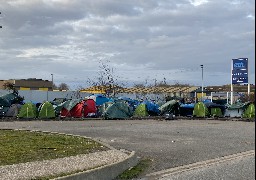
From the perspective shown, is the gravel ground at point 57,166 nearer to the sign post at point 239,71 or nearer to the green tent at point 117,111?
the green tent at point 117,111

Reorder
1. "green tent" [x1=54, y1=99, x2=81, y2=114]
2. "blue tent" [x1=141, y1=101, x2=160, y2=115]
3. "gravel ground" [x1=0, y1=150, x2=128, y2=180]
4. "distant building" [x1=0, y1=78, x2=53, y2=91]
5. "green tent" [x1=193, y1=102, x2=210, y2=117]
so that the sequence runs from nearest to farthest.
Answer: "gravel ground" [x1=0, y1=150, x2=128, y2=180] < "green tent" [x1=54, y1=99, x2=81, y2=114] < "green tent" [x1=193, y1=102, x2=210, y2=117] < "blue tent" [x1=141, y1=101, x2=160, y2=115] < "distant building" [x1=0, y1=78, x2=53, y2=91]

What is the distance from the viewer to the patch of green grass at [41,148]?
1055 cm

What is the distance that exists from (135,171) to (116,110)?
22113mm

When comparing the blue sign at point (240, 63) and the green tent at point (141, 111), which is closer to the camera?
the green tent at point (141, 111)

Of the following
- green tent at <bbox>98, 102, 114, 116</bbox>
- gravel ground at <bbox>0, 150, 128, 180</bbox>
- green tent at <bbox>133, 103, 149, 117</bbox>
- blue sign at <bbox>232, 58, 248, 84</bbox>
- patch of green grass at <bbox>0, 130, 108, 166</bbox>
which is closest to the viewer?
gravel ground at <bbox>0, 150, 128, 180</bbox>

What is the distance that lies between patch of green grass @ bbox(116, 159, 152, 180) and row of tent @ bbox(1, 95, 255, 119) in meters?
20.2

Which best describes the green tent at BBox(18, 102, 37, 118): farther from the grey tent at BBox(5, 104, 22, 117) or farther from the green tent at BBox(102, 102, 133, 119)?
the green tent at BBox(102, 102, 133, 119)

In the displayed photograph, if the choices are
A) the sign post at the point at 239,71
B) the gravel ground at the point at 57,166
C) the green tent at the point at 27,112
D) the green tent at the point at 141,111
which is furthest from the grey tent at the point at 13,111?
the gravel ground at the point at 57,166

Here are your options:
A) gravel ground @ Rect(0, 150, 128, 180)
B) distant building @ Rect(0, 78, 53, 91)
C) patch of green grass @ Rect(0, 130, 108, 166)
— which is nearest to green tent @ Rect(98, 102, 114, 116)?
patch of green grass @ Rect(0, 130, 108, 166)

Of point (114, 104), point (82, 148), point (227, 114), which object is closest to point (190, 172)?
point (82, 148)

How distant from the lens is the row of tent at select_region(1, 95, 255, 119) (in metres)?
30.7

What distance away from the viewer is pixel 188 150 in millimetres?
13500

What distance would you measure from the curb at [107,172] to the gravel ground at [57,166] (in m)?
0.26

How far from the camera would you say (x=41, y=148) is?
482 inches
